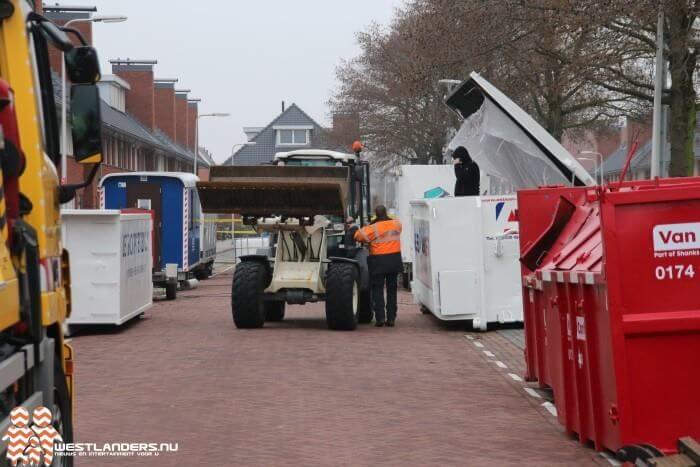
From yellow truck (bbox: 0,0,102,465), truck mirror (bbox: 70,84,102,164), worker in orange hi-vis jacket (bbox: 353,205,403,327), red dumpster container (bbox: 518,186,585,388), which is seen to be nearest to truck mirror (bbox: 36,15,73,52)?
yellow truck (bbox: 0,0,102,465)

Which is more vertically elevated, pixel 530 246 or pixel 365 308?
pixel 530 246

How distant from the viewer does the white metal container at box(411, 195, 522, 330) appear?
18906 millimetres

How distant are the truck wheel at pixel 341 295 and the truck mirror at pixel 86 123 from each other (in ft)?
39.6

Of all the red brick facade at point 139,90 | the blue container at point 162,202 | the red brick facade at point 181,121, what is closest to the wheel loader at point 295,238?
the blue container at point 162,202

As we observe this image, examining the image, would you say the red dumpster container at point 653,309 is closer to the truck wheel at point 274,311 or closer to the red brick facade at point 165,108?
the truck wheel at point 274,311

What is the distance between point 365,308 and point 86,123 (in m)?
14.2

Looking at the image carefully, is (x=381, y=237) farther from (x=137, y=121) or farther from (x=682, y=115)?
(x=137, y=121)

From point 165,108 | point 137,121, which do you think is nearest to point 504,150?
point 137,121

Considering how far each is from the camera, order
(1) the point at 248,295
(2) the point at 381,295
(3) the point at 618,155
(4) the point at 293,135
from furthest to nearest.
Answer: (4) the point at 293,135 < (3) the point at 618,155 < (2) the point at 381,295 < (1) the point at 248,295

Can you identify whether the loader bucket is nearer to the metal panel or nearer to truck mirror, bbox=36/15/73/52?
the metal panel

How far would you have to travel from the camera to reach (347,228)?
68.3 ft

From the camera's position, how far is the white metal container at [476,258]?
18.9 meters

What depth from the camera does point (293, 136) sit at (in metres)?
111

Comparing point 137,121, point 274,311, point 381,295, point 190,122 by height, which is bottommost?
point 274,311
